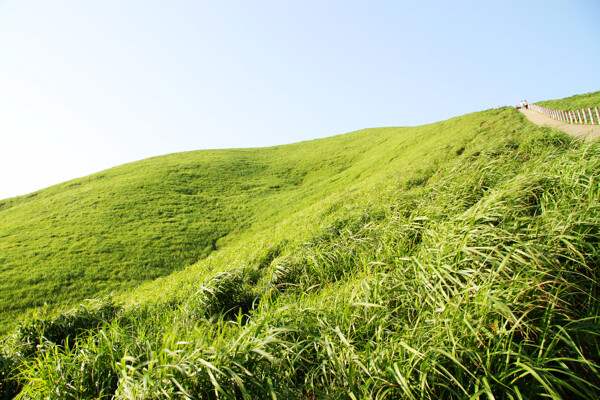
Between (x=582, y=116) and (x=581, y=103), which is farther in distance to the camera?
(x=581, y=103)

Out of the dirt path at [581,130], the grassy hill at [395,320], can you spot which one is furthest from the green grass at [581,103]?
the grassy hill at [395,320]

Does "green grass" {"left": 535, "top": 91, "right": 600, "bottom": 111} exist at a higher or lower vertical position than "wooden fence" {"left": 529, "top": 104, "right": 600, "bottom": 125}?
higher

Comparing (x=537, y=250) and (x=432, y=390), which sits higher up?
(x=537, y=250)

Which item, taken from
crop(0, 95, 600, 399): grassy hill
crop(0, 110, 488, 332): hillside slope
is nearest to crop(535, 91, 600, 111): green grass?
crop(0, 110, 488, 332): hillside slope

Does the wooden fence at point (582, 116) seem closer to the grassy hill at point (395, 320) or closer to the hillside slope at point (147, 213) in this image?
the hillside slope at point (147, 213)

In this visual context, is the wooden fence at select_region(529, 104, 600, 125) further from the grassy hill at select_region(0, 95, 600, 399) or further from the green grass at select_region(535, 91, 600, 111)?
the grassy hill at select_region(0, 95, 600, 399)

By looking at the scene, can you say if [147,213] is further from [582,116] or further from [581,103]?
[581,103]

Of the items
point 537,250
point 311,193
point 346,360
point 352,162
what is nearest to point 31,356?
point 346,360

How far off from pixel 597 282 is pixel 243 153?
156 ft

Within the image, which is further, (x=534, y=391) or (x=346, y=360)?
(x=346, y=360)

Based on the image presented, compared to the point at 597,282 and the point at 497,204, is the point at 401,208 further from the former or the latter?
the point at 597,282

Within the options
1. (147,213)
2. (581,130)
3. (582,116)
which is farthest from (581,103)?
(147,213)

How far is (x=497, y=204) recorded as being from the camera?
5086mm

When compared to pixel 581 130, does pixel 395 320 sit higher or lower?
lower
